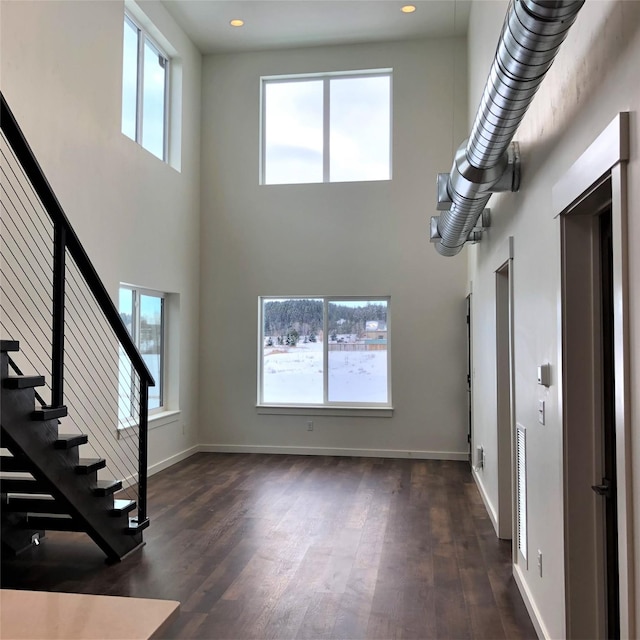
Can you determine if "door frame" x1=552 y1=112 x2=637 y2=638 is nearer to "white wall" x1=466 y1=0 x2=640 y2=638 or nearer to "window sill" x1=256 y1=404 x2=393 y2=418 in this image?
"white wall" x1=466 y1=0 x2=640 y2=638

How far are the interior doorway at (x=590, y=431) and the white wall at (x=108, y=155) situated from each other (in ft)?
12.7

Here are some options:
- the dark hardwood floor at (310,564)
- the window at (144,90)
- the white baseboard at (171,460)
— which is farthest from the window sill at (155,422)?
the window at (144,90)

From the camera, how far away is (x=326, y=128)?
7473 mm

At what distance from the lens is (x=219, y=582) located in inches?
131

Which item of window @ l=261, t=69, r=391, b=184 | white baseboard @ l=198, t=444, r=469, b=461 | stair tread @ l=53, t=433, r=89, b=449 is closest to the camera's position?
stair tread @ l=53, t=433, r=89, b=449

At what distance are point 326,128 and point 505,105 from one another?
17.9ft

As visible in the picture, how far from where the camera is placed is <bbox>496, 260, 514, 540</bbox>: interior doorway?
4.08 m

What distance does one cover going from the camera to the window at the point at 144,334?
5539 millimetres

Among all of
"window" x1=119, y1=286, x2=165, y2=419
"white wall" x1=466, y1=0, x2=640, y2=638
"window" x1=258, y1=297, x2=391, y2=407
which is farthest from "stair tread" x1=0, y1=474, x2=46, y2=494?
"window" x1=258, y1=297, x2=391, y2=407

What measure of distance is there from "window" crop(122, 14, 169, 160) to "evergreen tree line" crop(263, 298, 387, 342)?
2.40m

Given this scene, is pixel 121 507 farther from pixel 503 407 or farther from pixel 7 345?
pixel 503 407

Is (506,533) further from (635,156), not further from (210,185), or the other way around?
Answer: (210,185)

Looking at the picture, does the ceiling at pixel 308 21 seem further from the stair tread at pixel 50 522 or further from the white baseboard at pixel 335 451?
the stair tread at pixel 50 522

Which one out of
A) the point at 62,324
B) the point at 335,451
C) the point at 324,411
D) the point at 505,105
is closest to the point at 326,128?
the point at 324,411
